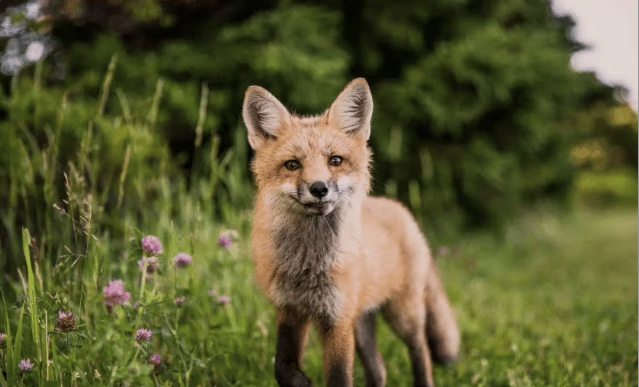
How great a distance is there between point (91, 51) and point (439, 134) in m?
4.32

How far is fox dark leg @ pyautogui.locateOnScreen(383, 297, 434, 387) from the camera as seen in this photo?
10.4 feet

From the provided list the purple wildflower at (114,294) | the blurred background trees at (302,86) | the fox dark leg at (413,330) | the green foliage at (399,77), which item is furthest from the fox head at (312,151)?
the green foliage at (399,77)

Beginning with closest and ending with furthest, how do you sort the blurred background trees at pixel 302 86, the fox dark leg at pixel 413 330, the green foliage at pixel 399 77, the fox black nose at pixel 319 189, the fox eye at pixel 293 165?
the fox black nose at pixel 319 189
the fox eye at pixel 293 165
the fox dark leg at pixel 413 330
the blurred background trees at pixel 302 86
the green foliage at pixel 399 77

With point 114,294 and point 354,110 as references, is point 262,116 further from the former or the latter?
point 114,294

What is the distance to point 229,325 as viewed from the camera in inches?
144

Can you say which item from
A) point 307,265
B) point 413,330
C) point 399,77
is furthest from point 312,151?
point 399,77

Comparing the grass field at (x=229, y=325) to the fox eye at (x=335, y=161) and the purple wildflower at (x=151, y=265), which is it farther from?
the fox eye at (x=335, y=161)

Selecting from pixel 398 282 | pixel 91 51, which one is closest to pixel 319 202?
pixel 398 282

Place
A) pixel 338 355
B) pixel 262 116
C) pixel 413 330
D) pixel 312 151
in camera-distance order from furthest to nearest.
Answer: pixel 413 330 → pixel 262 116 → pixel 338 355 → pixel 312 151

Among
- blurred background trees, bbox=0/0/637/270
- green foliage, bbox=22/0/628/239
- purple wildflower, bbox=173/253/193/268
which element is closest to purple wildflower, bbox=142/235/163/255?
purple wildflower, bbox=173/253/193/268

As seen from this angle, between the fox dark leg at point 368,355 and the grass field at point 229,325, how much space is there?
0.21 m

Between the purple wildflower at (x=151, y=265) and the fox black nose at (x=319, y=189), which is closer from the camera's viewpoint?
the fox black nose at (x=319, y=189)

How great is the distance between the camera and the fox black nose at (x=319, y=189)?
7.10ft

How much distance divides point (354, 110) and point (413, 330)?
140cm
